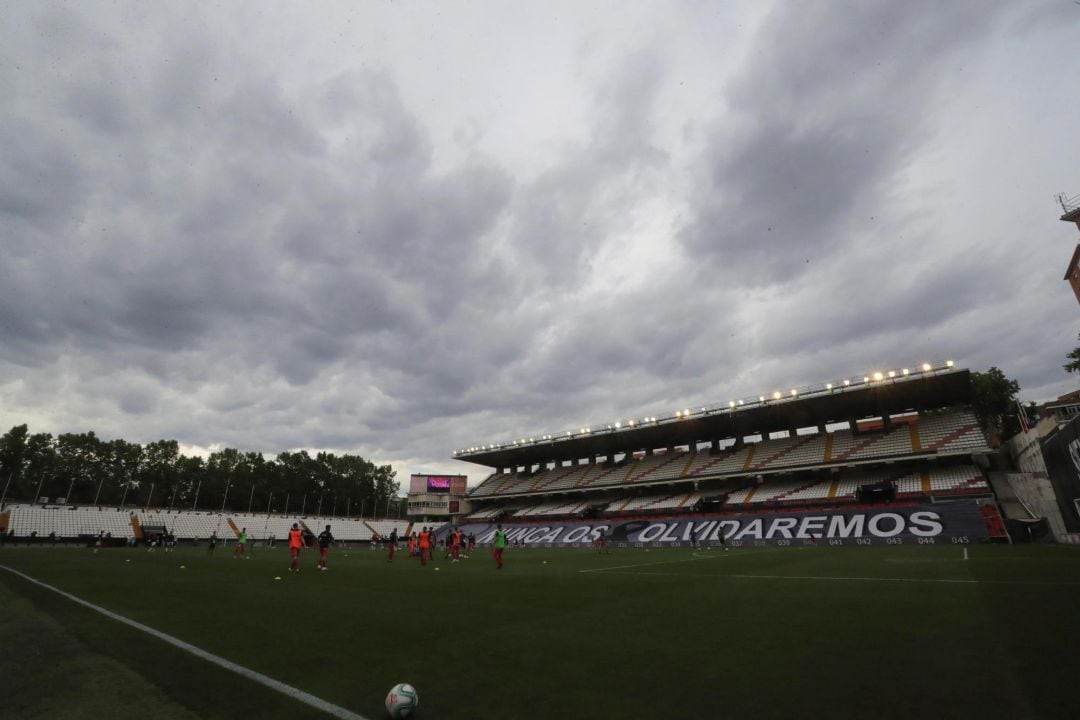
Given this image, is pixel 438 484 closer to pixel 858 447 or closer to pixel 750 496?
pixel 750 496

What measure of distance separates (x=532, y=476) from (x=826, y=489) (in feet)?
129

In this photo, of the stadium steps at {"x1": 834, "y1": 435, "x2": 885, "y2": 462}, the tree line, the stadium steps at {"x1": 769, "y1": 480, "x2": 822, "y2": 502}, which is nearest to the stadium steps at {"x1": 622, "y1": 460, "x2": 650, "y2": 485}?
the stadium steps at {"x1": 769, "y1": 480, "x2": 822, "y2": 502}

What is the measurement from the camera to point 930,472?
3800 centimetres

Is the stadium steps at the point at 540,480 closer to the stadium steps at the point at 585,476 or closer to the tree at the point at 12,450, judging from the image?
the stadium steps at the point at 585,476

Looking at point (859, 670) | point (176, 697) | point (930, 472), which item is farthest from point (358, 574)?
point (930, 472)

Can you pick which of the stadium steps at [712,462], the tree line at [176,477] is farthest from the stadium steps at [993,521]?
the tree line at [176,477]

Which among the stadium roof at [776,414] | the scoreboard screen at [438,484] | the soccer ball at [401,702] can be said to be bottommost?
the soccer ball at [401,702]

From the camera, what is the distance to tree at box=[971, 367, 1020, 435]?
181ft

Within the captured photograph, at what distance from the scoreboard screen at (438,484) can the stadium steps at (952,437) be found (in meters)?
63.7

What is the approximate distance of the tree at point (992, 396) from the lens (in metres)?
55.1

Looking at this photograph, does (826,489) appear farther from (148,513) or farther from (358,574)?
(148,513)

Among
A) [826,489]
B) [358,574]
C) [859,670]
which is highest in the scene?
[826,489]

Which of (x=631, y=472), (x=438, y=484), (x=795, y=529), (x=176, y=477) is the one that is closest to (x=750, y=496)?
(x=795, y=529)

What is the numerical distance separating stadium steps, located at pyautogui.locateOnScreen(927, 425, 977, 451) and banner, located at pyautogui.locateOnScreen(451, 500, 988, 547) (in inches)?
348
